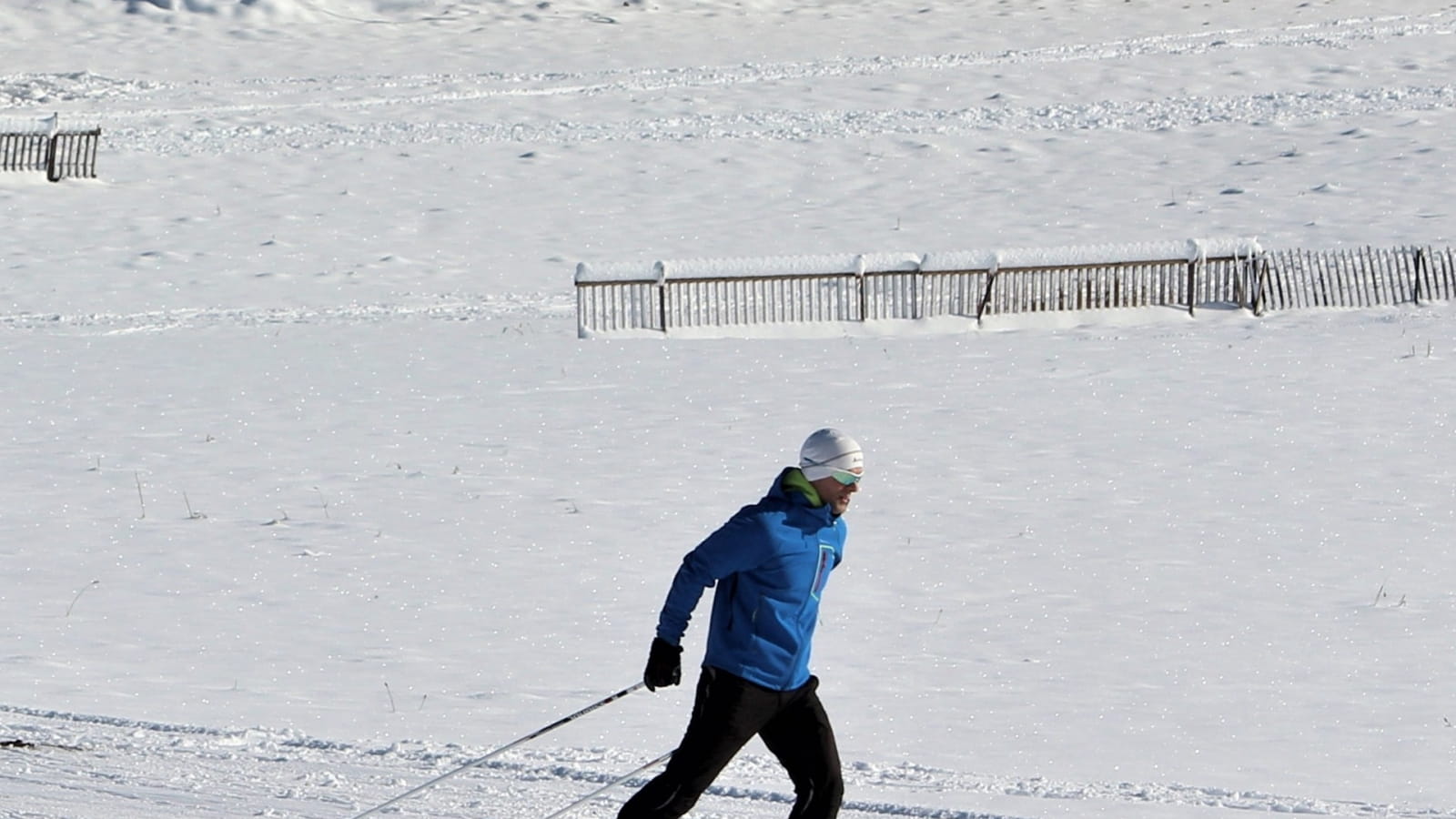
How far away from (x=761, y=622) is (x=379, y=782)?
2570 millimetres

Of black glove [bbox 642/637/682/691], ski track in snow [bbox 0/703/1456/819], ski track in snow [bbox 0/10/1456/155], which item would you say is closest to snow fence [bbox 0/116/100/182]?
ski track in snow [bbox 0/10/1456/155]

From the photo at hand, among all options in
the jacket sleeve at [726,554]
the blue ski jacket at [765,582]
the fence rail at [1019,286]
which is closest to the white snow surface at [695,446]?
the fence rail at [1019,286]

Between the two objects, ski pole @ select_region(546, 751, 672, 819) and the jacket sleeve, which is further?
ski pole @ select_region(546, 751, 672, 819)

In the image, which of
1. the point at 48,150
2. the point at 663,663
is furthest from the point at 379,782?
the point at 48,150

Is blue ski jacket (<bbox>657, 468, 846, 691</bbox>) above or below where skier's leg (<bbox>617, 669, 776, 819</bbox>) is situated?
above

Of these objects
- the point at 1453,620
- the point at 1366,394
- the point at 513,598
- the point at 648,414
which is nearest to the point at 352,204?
the point at 648,414

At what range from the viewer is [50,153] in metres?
31.6

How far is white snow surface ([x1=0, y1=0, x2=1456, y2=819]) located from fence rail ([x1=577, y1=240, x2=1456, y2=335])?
1.87 ft

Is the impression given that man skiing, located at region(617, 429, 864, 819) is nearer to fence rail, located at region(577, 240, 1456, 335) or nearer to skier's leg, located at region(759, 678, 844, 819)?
skier's leg, located at region(759, 678, 844, 819)

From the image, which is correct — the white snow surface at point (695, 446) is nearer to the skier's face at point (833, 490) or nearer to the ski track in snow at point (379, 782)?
the ski track in snow at point (379, 782)

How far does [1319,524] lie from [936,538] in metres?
2.66

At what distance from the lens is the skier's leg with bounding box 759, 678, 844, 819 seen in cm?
526

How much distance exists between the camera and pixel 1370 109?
3416 centimetres

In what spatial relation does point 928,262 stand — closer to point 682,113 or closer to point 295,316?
point 295,316
